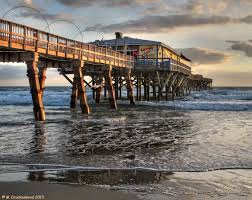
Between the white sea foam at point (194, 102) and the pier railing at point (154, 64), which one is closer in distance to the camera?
the white sea foam at point (194, 102)

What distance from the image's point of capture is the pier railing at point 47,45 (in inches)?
673

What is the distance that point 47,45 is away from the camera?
20.5 meters

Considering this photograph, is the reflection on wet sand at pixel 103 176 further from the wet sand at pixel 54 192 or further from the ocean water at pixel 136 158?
the wet sand at pixel 54 192

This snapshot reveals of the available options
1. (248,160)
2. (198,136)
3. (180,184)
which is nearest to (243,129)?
(198,136)

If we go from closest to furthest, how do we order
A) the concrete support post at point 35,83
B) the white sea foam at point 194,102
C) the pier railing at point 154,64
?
1. the concrete support post at point 35,83
2. the white sea foam at point 194,102
3. the pier railing at point 154,64

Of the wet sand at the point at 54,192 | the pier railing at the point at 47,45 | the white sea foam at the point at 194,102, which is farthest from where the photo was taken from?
the white sea foam at the point at 194,102

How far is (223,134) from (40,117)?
9359 millimetres

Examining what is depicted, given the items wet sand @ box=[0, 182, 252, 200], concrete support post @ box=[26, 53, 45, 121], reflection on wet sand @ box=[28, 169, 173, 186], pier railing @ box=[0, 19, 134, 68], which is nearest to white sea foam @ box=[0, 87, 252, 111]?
pier railing @ box=[0, 19, 134, 68]

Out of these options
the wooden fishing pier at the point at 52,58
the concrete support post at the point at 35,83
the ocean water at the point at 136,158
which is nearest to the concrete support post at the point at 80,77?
the wooden fishing pier at the point at 52,58

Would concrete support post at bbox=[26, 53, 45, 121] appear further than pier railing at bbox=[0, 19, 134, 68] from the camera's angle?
Yes

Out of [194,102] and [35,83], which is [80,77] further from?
[194,102]

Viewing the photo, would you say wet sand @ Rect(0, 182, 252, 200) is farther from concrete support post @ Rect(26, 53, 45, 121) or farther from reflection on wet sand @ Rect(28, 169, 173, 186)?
concrete support post @ Rect(26, 53, 45, 121)

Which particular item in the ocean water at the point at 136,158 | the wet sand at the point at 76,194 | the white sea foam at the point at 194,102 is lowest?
the wet sand at the point at 76,194

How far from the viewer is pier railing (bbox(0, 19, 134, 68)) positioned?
17094 millimetres
